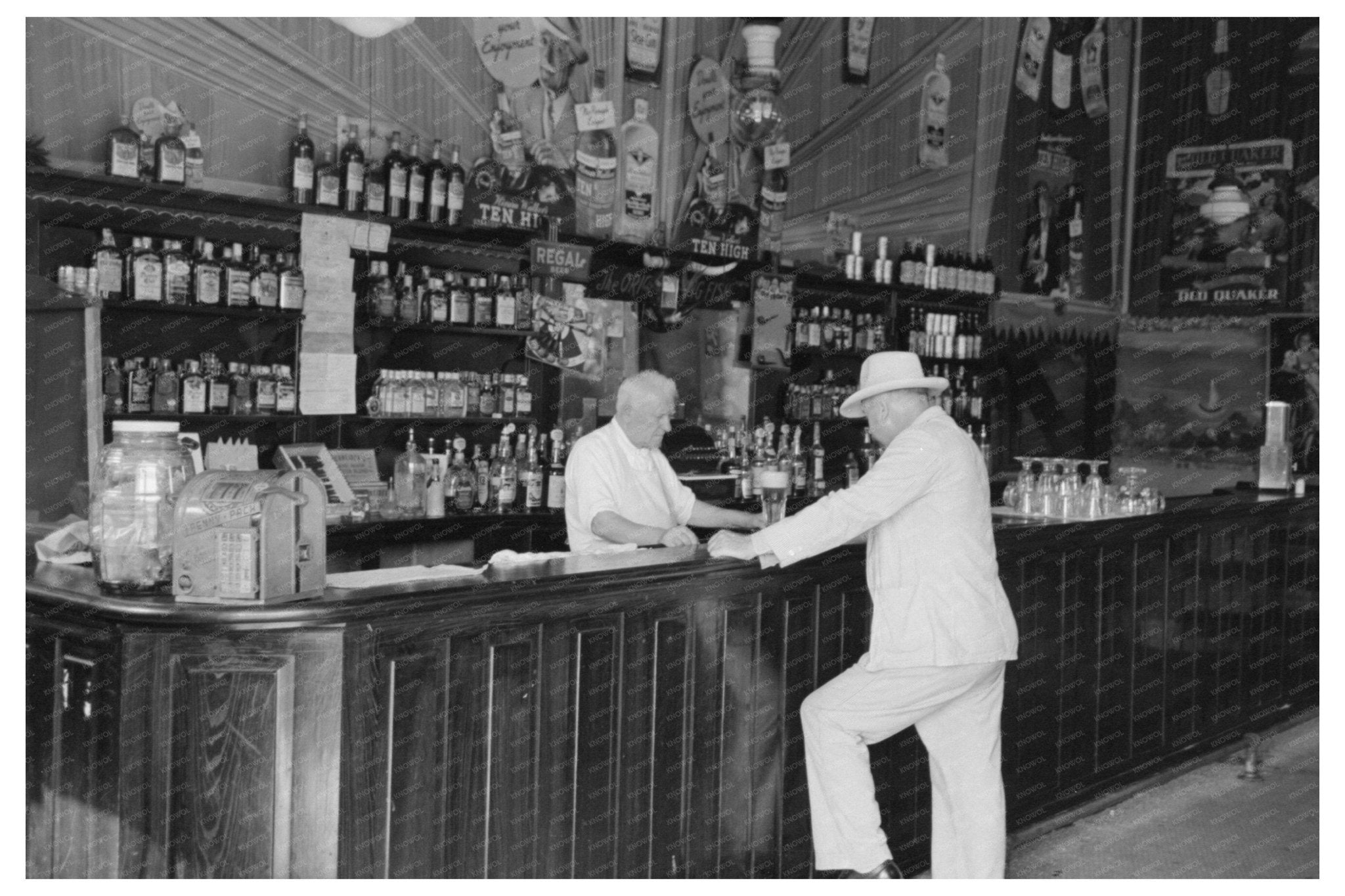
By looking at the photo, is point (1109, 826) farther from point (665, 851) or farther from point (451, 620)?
point (451, 620)

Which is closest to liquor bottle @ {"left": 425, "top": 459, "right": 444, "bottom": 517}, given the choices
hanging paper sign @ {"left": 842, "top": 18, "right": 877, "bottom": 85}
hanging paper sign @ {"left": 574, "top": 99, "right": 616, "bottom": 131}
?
hanging paper sign @ {"left": 574, "top": 99, "right": 616, "bottom": 131}

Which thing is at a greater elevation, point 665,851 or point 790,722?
point 790,722

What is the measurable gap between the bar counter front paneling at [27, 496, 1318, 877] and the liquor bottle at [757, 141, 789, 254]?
12.4 ft

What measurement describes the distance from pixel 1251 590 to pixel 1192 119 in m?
5.46

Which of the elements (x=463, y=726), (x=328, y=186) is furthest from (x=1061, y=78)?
(x=463, y=726)

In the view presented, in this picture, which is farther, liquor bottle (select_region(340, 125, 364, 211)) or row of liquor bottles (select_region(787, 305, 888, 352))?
row of liquor bottles (select_region(787, 305, 888, 352))

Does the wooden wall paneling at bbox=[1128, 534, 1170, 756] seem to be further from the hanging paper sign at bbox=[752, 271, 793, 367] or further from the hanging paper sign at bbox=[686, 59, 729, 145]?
the hanging paper sign at bbox=[686, 59, 729, 145]

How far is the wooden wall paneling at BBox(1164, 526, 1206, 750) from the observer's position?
5.79m

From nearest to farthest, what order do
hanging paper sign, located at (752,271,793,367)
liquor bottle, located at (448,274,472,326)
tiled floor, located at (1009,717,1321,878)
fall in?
tiled floor, located at (1009,717,1321,878) < liquor bottle, located at (448,274,472,326) < hanging paper sign, located at (752,271,793,367)

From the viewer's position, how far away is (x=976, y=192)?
949 centimetres

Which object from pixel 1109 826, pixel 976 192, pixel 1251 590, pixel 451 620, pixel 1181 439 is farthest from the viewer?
pixel 1181 439

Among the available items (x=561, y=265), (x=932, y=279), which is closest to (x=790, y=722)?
(x=561, y=265)

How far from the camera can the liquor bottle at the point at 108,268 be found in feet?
16.9

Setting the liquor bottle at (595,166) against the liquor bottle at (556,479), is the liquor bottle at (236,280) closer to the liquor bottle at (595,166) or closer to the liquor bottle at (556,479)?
the liquor bottle at (556,479)
